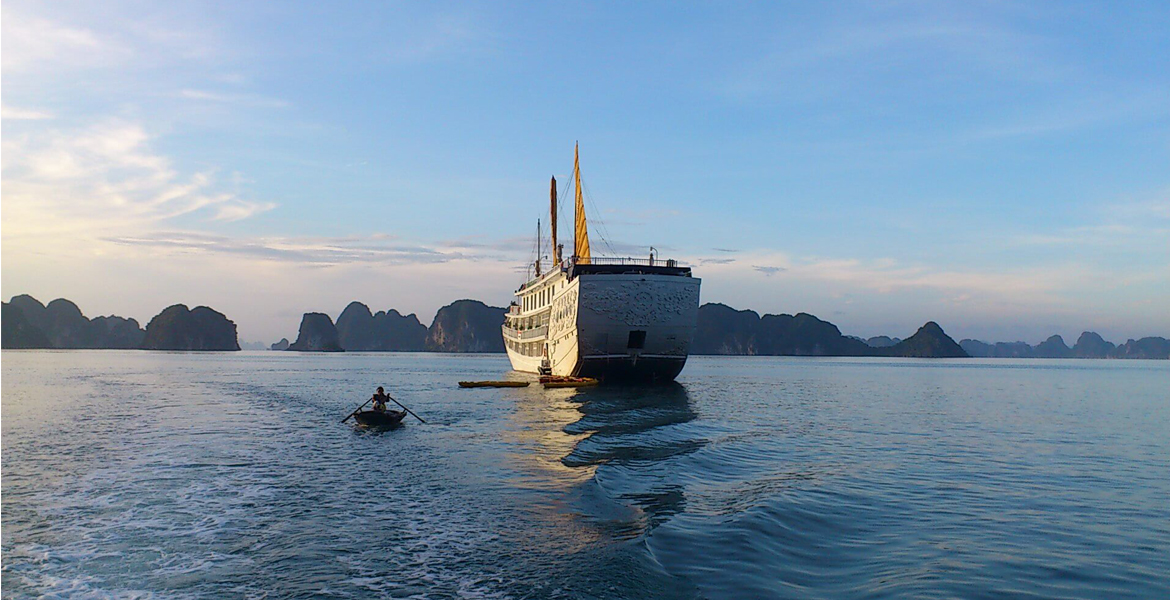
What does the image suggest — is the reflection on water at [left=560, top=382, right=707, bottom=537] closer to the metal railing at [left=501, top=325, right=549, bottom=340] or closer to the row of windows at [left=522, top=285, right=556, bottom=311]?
the row of windows at [left=522, top=285, right=556, bottom=311]

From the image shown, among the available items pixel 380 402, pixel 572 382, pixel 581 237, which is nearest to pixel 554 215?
pixel 581 237

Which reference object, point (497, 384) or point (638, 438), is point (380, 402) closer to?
point (638, 438)

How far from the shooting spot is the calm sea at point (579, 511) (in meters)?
12.4

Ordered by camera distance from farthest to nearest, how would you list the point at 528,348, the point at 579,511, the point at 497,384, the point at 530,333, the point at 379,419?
the point at 528,348 < the point at 530,333 < the point at 497,384 < the point at 379,419 < the point at 579,511

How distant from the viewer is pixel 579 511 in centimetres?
1723

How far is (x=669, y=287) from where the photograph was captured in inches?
2216

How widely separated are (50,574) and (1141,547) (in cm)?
2030

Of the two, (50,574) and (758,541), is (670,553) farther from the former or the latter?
(50,574)

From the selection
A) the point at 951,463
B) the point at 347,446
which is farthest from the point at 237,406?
the point at 951,463

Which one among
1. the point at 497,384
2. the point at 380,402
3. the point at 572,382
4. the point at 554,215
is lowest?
the point at 497,384

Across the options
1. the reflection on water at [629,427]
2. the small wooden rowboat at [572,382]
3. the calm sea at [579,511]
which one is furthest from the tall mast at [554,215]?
the calm sea at [579,511]

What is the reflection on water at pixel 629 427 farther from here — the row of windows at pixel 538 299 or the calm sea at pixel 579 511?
the row of windows at pixel 538 299

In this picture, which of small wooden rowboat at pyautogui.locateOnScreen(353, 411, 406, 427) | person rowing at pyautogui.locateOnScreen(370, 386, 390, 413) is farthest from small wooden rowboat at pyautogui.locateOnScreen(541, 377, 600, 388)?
small wooden rowboat at pyautogui.locateOnScreen(353, 411, 406, 427)

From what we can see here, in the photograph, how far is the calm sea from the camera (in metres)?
12.4
